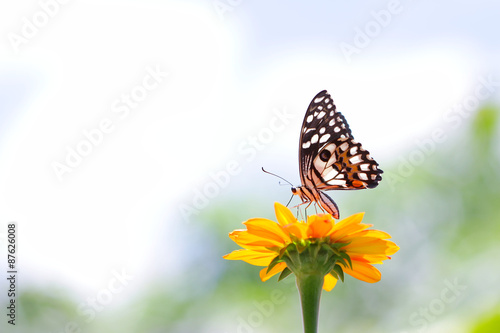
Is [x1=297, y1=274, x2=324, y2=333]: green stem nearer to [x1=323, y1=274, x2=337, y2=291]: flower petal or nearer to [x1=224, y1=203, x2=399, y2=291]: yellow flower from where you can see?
[x1=224, y1=203, x2=399, y2=291]: yellow flower

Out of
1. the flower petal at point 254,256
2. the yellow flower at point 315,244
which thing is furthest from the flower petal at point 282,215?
the flower petal at point 254,256

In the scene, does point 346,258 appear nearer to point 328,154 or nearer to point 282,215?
point 282,215

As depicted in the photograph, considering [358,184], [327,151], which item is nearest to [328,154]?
[327,151]

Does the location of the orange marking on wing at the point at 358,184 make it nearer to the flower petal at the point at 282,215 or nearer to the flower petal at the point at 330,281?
the flower petal at the point at 330,281

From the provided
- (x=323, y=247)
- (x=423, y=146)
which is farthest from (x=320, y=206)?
(x=423, y=146)

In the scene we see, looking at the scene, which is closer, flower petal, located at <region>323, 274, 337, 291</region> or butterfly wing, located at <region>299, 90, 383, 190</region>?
flower petal, located at <region>323, 274, 337, 291</region>

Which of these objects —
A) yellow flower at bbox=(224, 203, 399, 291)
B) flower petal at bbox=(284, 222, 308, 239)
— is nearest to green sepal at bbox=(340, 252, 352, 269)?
yellow flower at bbox=(224, 203, 399, 291)

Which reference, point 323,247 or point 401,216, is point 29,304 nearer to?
point 401,216
